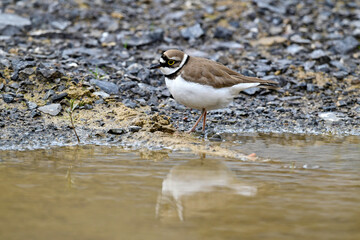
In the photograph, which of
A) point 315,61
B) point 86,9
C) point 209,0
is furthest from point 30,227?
point 209,0

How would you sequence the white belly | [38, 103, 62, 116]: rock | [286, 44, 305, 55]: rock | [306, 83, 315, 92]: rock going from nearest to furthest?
the white belly
[38, 103, 62, 116]: rock
[306, 83, 315, 92]: rock
[286, 44, 305, 55]: rock

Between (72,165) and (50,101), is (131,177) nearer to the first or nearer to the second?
(72,165)

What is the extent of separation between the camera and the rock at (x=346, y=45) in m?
10.9

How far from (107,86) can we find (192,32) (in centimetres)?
355

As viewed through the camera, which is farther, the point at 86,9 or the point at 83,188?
the point at 86,9

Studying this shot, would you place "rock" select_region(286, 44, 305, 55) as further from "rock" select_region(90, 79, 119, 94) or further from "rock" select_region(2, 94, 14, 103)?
"rock" select_region(2, 94, 14, 103)

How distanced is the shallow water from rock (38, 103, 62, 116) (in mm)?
1129

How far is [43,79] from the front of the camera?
816cm

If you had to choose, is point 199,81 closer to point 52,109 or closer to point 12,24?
point 52,109

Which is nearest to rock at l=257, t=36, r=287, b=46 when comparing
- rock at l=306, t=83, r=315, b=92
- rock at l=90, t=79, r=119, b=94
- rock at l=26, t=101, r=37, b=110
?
rock at l=306, t=83, r=315, b=92

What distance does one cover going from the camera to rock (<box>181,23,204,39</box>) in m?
11.3

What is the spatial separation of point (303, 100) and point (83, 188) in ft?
17.4

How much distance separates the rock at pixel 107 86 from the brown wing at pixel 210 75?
5.23ft

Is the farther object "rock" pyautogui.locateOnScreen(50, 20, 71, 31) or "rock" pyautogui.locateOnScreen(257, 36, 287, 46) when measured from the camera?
"rock" pyautogui.locateOnScreen(50, 20, 71, 31)
